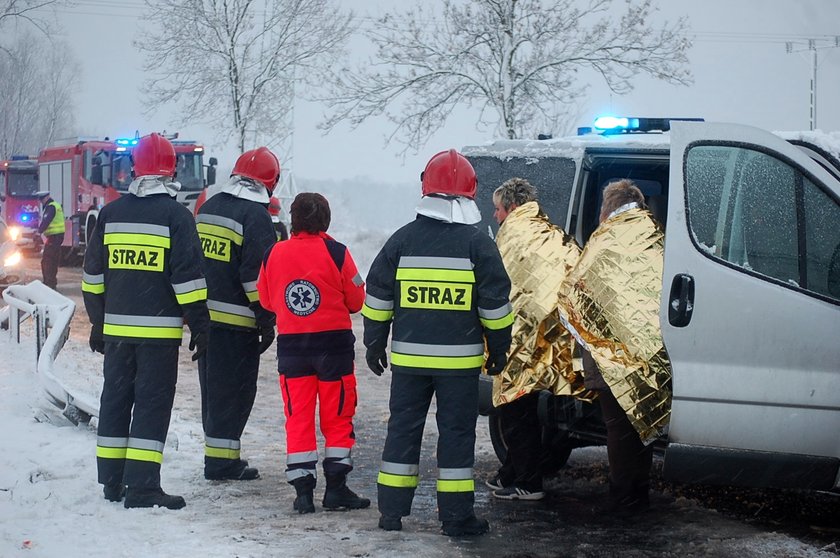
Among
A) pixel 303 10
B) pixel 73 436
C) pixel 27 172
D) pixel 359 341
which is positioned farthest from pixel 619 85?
→ pixel 27 172

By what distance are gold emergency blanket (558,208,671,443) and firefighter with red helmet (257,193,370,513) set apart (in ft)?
Result: 4.13

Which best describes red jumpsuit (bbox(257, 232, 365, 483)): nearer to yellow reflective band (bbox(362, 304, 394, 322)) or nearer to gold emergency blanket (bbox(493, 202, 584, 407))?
yellow reflective band (bbox(362, 304, 394, 322))

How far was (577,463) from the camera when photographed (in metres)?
7.51

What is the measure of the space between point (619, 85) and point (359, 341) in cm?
807

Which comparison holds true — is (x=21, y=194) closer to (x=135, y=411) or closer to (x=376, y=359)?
(x=135, y=411)

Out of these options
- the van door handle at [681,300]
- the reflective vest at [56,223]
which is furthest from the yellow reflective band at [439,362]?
the reflective vest at [56,223]

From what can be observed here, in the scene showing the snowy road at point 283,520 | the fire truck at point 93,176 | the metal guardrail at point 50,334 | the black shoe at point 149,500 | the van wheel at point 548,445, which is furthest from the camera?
the fire truck at point 93,176

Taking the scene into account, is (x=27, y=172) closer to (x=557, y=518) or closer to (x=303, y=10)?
(x=303, y=10)

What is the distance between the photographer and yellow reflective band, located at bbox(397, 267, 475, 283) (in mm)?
5355

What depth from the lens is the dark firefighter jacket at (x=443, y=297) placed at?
5.34 m

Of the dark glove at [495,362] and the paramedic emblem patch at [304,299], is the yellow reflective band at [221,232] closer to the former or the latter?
the paramedic emblem patch at [304,299]

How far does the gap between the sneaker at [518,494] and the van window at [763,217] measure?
1985 mm

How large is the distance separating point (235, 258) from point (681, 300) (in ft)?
9.26

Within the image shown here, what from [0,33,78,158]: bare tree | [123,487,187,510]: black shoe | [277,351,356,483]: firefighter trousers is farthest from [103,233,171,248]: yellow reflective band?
[0,33,78,158]: bare tree
